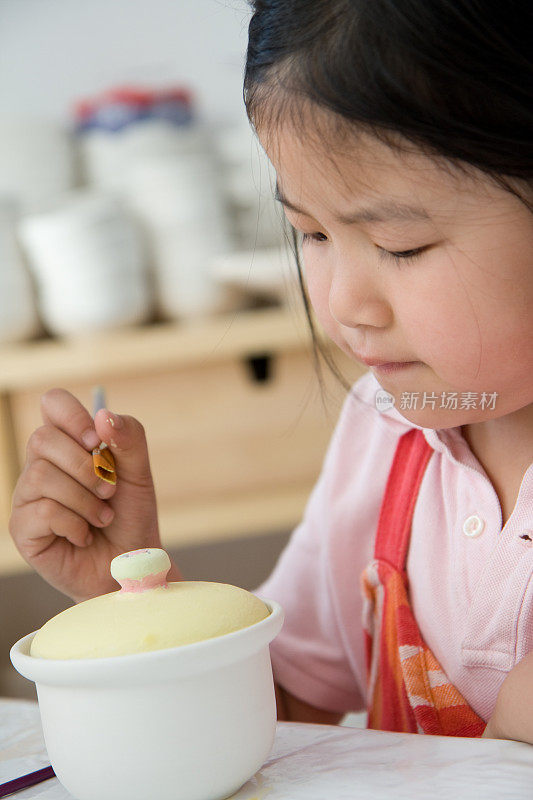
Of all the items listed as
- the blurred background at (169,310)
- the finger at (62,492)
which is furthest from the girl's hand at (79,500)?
the blurred background at (169,310)

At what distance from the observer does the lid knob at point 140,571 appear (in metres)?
0.44

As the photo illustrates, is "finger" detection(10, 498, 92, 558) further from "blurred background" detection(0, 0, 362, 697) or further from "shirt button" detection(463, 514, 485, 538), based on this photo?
"blurred background" detection(0, 0, 362, 697)

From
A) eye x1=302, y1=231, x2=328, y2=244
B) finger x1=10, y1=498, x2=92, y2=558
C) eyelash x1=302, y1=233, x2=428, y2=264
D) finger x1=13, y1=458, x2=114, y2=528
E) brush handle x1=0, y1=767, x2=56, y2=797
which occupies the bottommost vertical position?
brush handle x1=0, y1=767, x2=56, y2=797

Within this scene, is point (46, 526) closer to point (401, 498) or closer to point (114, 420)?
point (114, 420)

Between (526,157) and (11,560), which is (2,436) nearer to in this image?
(11,560)

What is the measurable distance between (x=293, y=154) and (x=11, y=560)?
3.42 feet

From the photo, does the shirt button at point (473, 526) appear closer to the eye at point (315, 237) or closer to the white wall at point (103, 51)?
the eye at point (315, 237)

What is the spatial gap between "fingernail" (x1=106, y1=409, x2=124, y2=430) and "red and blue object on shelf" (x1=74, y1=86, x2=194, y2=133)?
1.05 m

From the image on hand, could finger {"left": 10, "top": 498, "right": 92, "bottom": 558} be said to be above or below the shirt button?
above

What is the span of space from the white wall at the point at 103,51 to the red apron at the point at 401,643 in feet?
4.02

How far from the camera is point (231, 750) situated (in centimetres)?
42

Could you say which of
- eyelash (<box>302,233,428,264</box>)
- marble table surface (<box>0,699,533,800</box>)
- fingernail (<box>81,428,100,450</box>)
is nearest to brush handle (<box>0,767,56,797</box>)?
marble table surface (<box>0,699,533,800</box>)

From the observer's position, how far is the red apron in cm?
66

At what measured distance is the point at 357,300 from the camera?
0.53m
